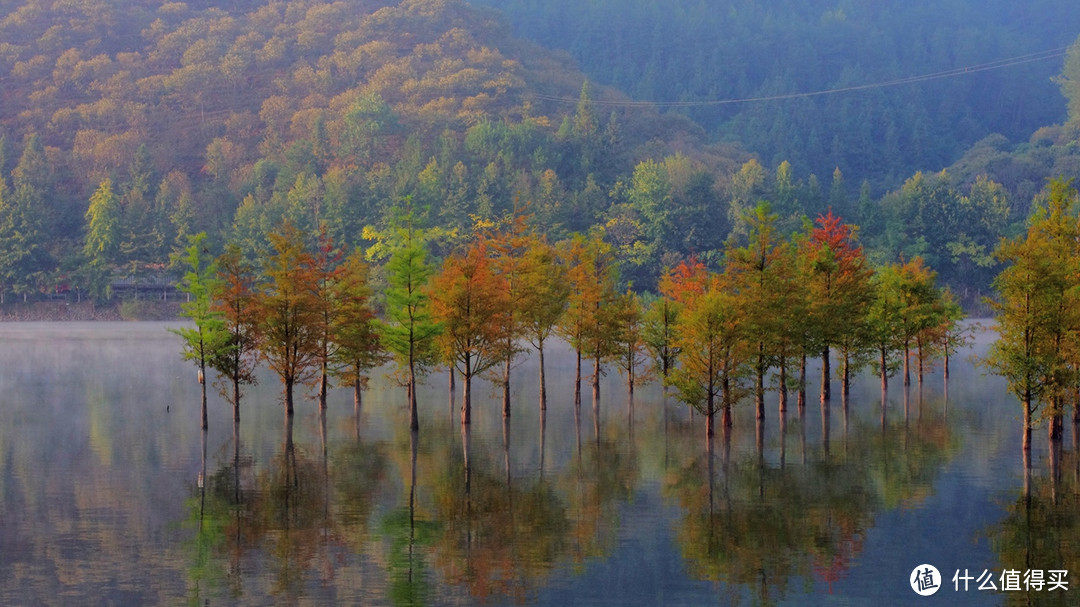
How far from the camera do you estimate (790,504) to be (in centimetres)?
3469

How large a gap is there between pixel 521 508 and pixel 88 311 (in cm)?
12926

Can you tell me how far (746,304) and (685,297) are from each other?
9.11m

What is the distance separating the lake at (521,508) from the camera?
26.2 m

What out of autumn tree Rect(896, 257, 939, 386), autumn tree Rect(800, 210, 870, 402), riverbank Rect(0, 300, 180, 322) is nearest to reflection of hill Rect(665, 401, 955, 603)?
autumn tree Rect(800, 210, 870, 402)

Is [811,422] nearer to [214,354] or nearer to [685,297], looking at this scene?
[685,297]

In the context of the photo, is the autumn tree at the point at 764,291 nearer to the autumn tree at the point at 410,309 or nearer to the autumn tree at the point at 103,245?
the autumn tree at the point at 410,309

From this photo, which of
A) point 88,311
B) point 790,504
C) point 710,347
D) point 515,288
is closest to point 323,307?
point 515,288

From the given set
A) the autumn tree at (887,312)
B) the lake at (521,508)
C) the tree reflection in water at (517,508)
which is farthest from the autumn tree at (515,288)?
the autumn tree at (887,312)

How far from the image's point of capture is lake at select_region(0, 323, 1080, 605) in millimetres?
26219

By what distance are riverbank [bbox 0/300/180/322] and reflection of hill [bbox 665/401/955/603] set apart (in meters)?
116

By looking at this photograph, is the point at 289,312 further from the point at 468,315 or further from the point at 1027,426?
the point at 1027,426

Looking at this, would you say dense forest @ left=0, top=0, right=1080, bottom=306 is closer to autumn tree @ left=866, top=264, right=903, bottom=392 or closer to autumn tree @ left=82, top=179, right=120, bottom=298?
autumn tree @ left=82, top=179, right=120, bottom=298

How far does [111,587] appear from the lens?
84.7ft

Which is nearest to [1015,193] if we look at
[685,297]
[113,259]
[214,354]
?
[113,259]
